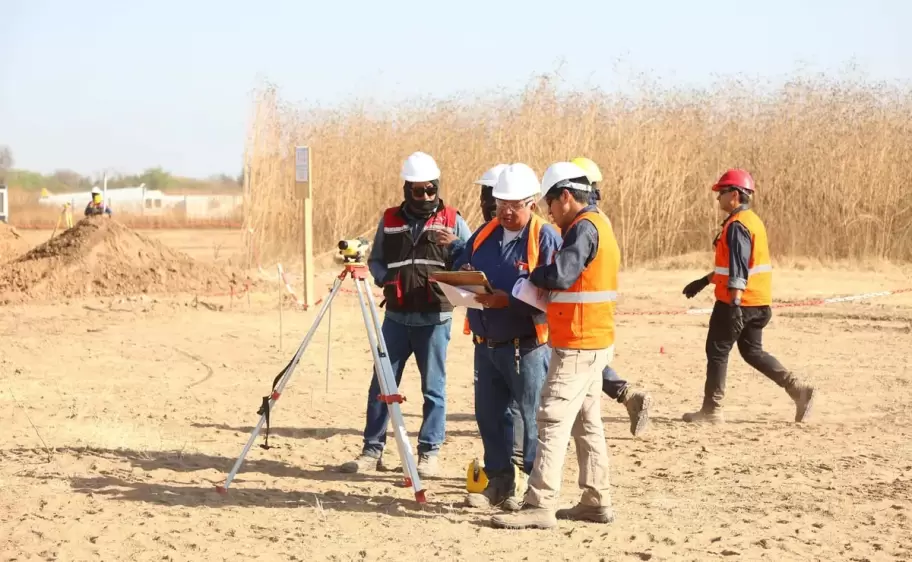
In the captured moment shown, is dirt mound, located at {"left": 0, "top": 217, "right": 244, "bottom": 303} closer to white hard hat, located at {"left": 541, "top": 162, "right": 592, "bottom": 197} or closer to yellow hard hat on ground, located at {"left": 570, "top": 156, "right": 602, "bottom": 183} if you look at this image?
yellow hard hat on ground, located at {"left": 570, "top": 156, "right": 602, "bottom": 183}

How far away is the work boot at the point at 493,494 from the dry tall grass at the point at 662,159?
54.7ft

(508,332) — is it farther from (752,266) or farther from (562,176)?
(752,266)

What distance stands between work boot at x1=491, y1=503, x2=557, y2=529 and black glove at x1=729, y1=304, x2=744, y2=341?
3.43 m

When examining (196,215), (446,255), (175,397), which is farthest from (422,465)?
(196,215)

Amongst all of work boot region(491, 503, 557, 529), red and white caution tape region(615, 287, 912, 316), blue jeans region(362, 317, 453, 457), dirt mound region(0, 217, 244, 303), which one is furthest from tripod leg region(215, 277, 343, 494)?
dirt mound region(0, 217, 244, 303)

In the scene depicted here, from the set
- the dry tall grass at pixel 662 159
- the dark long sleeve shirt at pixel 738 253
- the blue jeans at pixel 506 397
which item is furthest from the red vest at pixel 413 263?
the dry tall grass at pixel 662 159

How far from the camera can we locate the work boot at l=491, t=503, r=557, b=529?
6.13 m

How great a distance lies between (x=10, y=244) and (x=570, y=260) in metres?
19.4

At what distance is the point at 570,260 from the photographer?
5871 mm

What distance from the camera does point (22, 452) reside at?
796 cm

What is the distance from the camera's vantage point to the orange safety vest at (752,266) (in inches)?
356

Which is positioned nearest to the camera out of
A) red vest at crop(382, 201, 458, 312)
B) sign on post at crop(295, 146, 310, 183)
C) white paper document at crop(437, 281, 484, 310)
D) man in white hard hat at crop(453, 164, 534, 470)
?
white paper document at crop(437, 281, 484, 310)

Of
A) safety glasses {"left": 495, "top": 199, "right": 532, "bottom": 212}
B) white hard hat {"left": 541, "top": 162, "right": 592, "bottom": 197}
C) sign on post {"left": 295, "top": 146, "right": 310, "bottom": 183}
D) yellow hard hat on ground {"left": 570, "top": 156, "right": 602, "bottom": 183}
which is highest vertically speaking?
sign on post {"left": 295, "top": 146, "right": 310, "bottom": 183}

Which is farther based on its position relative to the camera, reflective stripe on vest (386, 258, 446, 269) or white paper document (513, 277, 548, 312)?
reflective stripe on vest (386, 258, 446, 269)
